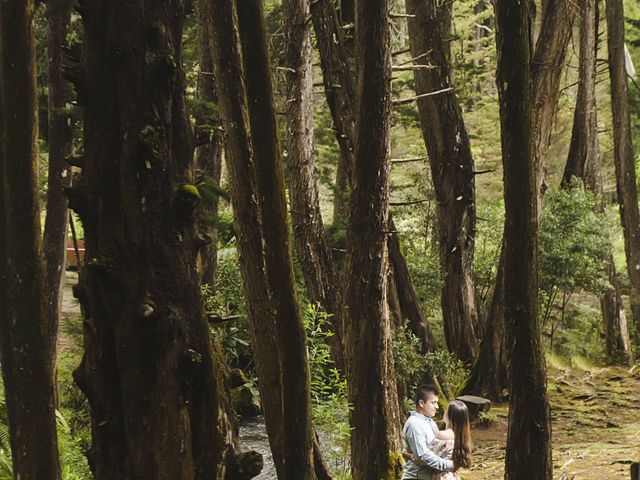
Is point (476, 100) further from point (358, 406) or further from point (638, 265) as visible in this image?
point (358, 406)

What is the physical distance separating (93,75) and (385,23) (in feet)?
15.2

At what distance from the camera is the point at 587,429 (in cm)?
1584

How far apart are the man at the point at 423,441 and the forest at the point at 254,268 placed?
1.1 inches

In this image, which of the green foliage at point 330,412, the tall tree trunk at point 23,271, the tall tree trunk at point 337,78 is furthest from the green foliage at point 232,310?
the tall tree trunk at point 23,271

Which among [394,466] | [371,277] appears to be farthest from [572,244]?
[394,466]

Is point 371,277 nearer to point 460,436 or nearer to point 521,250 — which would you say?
point 460,436

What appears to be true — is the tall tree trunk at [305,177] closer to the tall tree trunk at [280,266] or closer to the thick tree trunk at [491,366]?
the thick tree trunk at [491,366]

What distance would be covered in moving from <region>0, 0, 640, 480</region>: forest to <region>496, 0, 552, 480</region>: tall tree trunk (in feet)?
0.06

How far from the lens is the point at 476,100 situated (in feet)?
99.9

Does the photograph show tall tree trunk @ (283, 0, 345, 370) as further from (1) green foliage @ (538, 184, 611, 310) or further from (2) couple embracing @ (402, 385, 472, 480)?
(1) green foliage @ (538, 184, 611, 310)

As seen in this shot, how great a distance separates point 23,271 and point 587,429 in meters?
12.4

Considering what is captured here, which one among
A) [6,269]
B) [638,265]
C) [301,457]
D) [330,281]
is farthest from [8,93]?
[638,265]

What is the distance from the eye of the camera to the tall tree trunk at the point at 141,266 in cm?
540

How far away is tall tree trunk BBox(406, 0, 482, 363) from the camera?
17.0 meters
